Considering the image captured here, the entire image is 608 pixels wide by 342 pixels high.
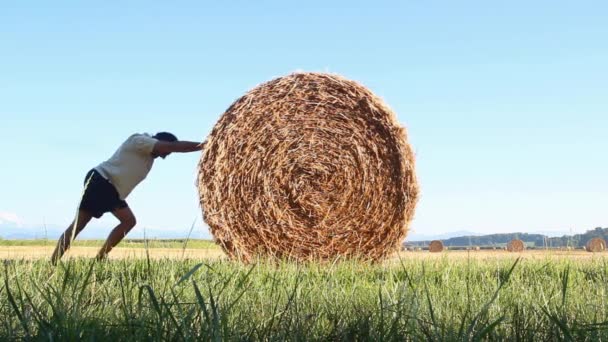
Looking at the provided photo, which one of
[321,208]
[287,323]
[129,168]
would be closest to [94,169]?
[129,168]

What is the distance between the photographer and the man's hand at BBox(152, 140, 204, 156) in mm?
6781

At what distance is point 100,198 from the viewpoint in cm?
687

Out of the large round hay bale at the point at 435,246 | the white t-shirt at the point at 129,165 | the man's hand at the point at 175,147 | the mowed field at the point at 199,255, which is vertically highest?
the man's hand at the point at 175,147

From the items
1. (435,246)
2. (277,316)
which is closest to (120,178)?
(277,316)

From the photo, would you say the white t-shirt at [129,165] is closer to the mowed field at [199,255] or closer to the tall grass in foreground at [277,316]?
the mowed field at [199,255]

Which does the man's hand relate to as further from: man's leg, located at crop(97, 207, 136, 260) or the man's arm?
man's leg, located at crop(97, 207, 136, 260)

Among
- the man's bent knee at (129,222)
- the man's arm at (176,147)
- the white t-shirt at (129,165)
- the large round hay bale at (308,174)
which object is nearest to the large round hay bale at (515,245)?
the large round hay bale at (308,174)

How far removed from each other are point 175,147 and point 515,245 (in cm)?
1174

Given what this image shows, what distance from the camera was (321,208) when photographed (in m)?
7.12

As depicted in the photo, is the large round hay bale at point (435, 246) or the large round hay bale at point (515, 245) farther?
the large round hay bale at point (435, 246)

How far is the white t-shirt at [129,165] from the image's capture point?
6.84 meters

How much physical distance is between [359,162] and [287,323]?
5.17m

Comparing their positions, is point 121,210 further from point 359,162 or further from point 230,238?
point 359,162

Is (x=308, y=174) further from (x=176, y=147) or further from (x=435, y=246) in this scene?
(x=435, y=246)
